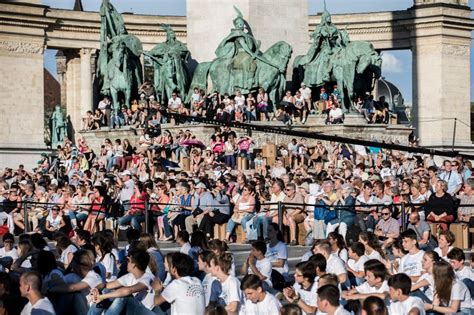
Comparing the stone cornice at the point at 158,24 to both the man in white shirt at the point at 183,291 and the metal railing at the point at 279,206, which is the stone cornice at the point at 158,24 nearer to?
the metal railing at the point at 279,206

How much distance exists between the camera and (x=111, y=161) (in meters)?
37.2

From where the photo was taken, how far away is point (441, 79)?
63.5 metres

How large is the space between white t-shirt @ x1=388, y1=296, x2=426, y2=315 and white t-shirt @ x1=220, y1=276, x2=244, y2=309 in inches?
77.7

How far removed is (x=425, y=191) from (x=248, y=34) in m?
17.5

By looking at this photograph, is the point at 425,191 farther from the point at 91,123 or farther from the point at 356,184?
the point at 91,123

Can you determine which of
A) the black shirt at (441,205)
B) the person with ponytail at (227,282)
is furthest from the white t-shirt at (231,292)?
the black shirt at (441,205)

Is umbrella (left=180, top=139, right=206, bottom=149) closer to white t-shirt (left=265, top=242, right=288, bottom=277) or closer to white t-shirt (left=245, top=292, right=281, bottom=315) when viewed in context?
white t-shirt (left=265, top=242, right=288, bottom=277)

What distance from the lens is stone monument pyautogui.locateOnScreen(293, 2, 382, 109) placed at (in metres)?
40.2

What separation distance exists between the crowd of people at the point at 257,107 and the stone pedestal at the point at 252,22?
2.01 metres

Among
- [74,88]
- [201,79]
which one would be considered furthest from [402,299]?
[74,88]

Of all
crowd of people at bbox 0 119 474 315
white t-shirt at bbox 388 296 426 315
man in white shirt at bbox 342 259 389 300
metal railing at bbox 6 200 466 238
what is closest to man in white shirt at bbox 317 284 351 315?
crowd of people at bbox 0 119 474 315

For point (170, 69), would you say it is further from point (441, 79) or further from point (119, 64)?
point (441, 79)

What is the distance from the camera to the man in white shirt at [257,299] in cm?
1285

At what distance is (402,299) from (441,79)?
2034 inches
